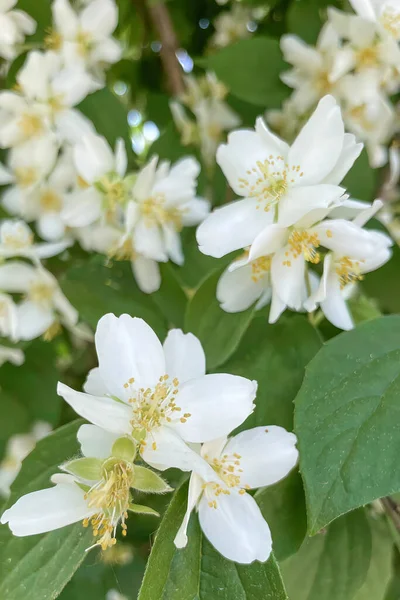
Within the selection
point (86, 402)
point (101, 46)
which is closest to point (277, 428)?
point (86, 402)

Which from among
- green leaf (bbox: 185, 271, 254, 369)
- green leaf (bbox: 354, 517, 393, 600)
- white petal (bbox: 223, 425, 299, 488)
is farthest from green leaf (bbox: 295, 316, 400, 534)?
green leaf (bbox: 354, 517, 393, 600)

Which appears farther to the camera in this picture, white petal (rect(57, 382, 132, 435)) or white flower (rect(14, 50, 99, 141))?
white flower (rect(14, 50, 99, 141))

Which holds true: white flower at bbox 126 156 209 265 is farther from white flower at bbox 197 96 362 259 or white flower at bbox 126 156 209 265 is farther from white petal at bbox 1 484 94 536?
white petal at bbox 1 484 94 536

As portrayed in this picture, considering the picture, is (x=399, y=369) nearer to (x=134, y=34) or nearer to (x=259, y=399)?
(x=259, y=399)

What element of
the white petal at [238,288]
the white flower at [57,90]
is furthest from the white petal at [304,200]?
the white flower at [57,90]

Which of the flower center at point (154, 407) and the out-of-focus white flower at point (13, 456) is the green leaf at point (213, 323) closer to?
the flower center at point (154, 407)

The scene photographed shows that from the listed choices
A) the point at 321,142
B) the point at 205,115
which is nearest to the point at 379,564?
the point at 321,142

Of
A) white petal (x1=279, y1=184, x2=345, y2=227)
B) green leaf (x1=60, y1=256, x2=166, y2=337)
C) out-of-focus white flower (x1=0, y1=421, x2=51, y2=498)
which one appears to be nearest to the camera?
white petal (x1=279, y1=184, x2=345, y2=227)
